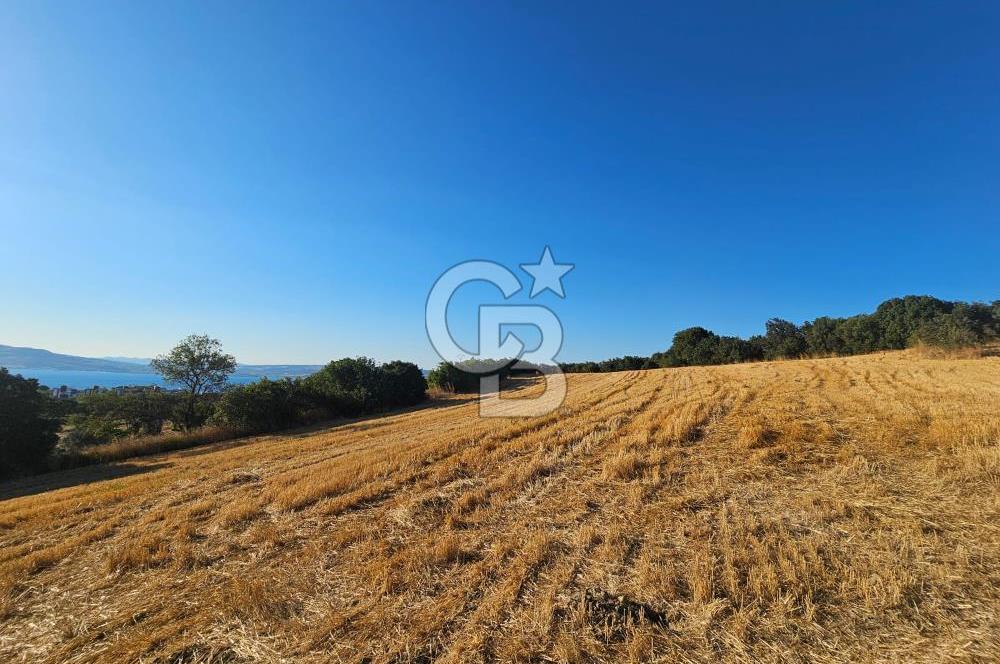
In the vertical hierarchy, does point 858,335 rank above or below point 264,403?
above

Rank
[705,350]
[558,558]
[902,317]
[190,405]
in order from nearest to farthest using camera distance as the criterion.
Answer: [558,558] < [190,405] < [902,317] < [705,350]

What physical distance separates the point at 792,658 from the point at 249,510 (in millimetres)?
7371

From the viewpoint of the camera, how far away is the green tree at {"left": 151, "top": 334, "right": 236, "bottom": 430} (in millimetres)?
37281

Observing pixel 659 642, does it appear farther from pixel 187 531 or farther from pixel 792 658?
pixel 187 531

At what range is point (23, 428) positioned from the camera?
1923 cm

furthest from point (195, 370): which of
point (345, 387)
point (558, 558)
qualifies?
point (558, 558)

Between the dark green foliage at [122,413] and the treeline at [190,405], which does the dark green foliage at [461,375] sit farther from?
the dark green foliage at [122,413]

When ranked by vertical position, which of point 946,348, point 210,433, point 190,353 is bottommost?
point 210,433

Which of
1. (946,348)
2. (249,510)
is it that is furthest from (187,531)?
(946,348)

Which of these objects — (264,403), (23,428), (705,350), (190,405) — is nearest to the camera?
(23,428)

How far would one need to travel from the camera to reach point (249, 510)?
6.41 meters

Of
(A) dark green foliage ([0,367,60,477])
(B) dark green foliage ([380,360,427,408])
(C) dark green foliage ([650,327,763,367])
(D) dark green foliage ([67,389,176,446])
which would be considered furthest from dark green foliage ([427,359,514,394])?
(A) dark green foliage ([0,367,60,477])

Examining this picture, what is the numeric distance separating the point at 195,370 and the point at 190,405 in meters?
3.72

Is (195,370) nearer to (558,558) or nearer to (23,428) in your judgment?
(23,428)
